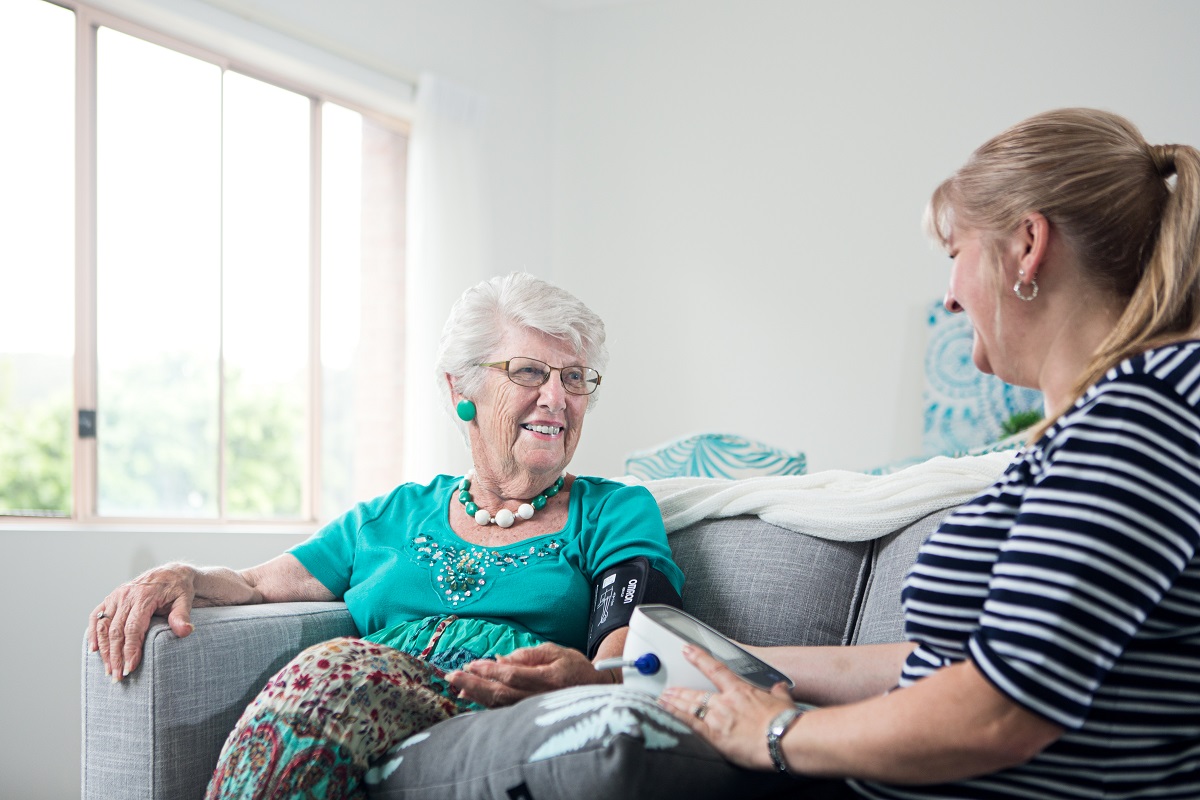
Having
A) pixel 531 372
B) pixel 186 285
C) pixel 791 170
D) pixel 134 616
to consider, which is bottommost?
pixel 134 616

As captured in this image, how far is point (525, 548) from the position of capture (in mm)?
1698

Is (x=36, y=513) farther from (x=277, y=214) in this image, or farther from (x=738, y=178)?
(x=738, y=178)

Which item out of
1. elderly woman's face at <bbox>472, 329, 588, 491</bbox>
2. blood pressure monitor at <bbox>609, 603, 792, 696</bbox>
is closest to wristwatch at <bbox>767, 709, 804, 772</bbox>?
blood pressure monitor at <bbox>609, 603, 792, 696</bbox>

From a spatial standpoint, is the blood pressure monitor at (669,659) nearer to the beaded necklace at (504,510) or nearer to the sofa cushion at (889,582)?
the sofa cushion at (889,582)

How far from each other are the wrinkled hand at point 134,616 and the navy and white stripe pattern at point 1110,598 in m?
1.04

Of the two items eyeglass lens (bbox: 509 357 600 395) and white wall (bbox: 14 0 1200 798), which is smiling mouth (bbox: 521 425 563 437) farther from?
white wall (bbox: 14 0 1200 798)

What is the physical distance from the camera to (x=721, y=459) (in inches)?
112

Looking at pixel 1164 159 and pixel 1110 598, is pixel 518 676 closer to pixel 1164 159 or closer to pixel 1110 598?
pixel 1110 598

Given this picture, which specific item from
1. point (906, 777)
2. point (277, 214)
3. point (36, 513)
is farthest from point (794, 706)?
point (277, 214)

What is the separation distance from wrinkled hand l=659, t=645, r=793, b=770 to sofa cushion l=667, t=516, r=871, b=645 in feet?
1.69

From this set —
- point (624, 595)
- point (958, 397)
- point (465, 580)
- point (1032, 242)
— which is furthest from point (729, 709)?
point (958, 397)

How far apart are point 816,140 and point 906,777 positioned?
12.3 feet

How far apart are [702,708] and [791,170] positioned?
142 inches

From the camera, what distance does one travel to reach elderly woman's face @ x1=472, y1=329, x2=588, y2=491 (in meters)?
1.79
